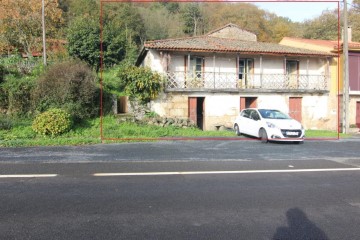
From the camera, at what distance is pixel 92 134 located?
13.9 meters

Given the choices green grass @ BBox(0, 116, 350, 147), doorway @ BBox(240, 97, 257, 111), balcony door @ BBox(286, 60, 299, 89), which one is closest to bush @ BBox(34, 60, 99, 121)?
green grass @ BBox(0, 116, 350, 147)

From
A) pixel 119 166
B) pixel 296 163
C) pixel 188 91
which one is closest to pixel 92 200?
pixel 119 166

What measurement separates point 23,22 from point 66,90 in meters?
14.5

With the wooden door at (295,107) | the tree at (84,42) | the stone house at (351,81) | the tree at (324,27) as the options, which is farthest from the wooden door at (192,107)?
the tree at (324,27)

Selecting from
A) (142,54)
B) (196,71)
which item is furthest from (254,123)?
(142,54)

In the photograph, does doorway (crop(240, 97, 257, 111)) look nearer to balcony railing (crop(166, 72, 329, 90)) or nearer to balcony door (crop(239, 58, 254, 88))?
balcony railing (crop(166, 72, 329, 90))

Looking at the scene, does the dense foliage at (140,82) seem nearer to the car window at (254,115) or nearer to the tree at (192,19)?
the car window at (254,115)

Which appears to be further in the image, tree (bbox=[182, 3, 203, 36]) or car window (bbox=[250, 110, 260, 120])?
tree (bbox=[182, 3, 203, 36])

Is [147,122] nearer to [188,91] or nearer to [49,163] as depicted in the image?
[188,91]

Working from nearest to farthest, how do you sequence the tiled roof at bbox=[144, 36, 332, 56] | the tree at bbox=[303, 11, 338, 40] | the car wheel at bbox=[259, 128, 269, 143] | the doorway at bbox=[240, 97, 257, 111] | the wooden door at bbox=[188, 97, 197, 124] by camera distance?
the car wheel at bbox=[259, 128, 269, 143]
the tiled roof at bbox=[144, 36, 332, 56]
the wooden door at bbox=[188, 97, 197, 124]
the doorway at bbox=[240, 97, 257, 111]
the tree at bbox=[303, 11, 338, 40]

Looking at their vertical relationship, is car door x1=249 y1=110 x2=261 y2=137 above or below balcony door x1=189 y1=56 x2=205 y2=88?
below

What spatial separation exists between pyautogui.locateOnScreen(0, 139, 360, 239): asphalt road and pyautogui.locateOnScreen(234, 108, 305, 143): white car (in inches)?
119

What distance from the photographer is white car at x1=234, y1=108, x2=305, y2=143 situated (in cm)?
1296

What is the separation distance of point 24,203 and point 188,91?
626 inches
